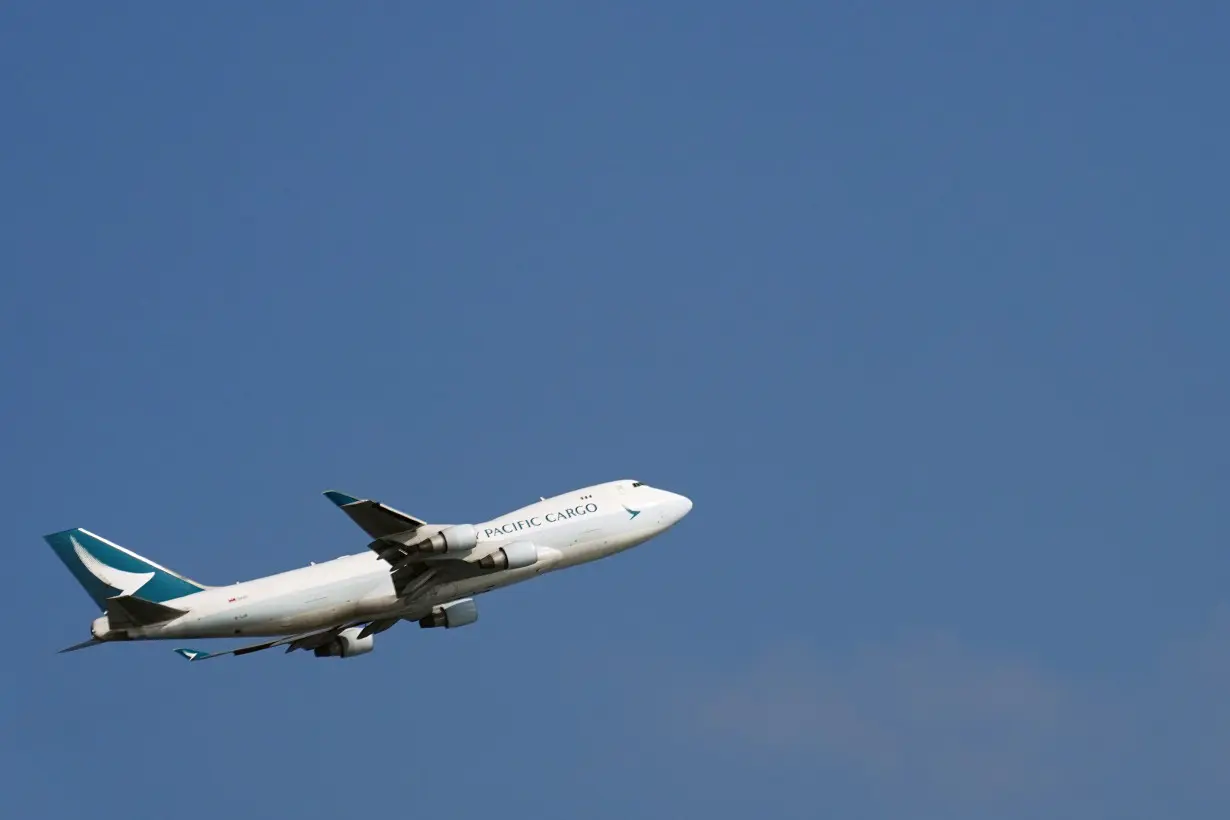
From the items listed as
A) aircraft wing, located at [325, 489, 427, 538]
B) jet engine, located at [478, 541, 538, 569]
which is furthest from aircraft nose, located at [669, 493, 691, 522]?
aircraft wing, located at [325, 489, 427, 538]

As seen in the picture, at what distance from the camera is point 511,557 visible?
9638cm

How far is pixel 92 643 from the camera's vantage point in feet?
309

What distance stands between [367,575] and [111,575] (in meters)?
11.6

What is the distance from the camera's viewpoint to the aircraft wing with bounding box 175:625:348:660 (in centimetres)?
10050

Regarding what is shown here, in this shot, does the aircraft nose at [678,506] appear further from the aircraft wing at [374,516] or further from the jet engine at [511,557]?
the aircraft wing at [374,516]

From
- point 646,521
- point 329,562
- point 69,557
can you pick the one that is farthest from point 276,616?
point 646,521

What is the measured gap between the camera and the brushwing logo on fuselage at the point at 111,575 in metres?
98.1

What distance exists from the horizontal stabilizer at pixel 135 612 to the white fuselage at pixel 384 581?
1.24 ft

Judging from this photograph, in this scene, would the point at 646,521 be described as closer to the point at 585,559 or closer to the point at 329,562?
the point at 585,559

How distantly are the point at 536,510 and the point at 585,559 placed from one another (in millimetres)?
3321

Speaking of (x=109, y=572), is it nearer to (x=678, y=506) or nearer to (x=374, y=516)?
(x=374, y=516)

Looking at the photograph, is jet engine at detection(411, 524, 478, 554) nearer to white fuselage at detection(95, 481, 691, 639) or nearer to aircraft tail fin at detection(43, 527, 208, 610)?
white fuselage at detection(95, 481, 691, 639)

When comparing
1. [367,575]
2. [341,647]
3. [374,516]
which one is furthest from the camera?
[341,647]

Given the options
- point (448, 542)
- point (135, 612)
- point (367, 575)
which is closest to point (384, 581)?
point (367, 575)
